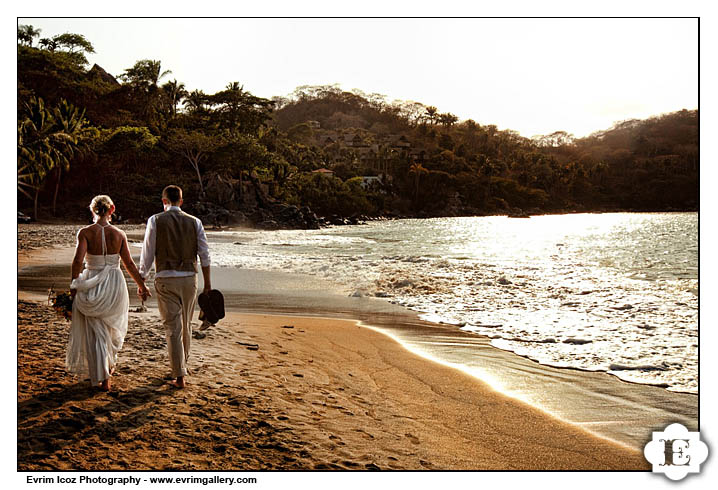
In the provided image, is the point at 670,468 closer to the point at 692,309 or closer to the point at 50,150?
the point at 692,309

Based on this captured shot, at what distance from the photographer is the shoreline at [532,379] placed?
2904 mm

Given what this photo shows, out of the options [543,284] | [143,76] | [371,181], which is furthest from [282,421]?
[371,181]

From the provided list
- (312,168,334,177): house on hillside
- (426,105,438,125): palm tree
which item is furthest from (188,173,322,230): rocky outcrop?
(426,105,438,125): palm tree

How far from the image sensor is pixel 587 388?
340cm

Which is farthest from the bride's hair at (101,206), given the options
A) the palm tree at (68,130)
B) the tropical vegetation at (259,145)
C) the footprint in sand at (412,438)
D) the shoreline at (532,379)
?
the palm tree at (68,130)

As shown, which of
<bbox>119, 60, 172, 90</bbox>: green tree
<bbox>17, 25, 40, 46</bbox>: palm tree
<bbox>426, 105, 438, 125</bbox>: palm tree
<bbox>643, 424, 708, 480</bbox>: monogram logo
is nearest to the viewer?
<bbox>643, 424, 708, 480</bbox>: monogram logo

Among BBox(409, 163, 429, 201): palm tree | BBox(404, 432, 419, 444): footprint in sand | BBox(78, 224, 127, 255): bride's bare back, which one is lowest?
BBox(404, 432, 419, 444): footprint in sand

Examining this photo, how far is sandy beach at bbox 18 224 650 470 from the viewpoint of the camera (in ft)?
7.20

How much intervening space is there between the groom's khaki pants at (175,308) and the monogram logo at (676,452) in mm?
2323

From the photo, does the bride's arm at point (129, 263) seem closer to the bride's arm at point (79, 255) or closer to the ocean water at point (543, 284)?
the bride's arm at point (79, 255)

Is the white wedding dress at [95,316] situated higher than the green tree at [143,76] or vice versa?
the green tree at [143,76]

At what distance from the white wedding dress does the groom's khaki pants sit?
7.8 inches

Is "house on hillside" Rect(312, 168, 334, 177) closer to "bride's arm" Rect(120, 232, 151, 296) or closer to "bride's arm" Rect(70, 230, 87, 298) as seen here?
"bride's arm" Rect(120, 232, 151, 296)

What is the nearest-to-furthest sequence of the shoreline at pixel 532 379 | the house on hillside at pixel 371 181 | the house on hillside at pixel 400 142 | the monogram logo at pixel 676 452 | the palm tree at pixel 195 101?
the monogram logo at pixel 676 452 → the shoreline at pixel 532 379 → the palm tree at pixel 195 101 → the house on hillside at pixel 400 142 → the house on hillside at pixel 371 181
